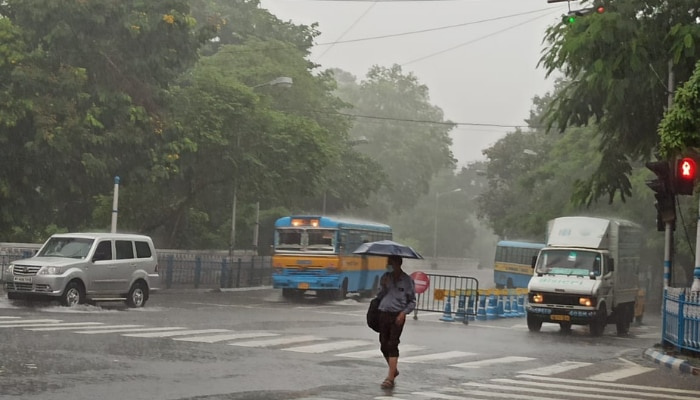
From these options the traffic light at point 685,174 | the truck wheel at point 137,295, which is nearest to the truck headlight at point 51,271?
the truck wheel at point 137,295

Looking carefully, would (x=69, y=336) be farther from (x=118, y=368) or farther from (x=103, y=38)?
(x=103, y=38)

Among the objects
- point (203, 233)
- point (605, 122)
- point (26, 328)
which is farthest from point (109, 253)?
point (203, 233)

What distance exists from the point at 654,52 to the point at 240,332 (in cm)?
1080

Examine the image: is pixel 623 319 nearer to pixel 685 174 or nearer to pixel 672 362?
pixel 672 362

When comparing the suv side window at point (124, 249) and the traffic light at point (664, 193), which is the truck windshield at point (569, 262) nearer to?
the traffic light at point (664, 193)

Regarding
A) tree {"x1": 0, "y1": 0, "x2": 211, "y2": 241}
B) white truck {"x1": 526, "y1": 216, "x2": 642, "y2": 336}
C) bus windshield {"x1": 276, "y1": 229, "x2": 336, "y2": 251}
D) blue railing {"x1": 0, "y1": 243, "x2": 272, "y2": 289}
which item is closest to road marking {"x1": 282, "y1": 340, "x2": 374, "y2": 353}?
white truck {"x1": 526, "y1": 216, "x2": 642, "y2": 336}

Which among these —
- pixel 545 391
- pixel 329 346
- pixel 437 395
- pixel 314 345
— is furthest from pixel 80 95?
pixel 437 395

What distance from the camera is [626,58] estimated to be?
22375 mm

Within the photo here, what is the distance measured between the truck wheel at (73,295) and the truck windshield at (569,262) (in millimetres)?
12312

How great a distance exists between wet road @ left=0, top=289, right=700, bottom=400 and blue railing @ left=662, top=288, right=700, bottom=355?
83cm

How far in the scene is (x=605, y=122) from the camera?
2595 centimetres

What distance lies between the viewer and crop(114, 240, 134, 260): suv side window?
27984 mm

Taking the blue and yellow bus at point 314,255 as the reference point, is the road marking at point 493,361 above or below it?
below

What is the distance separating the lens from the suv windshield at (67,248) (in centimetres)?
2717
